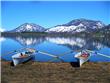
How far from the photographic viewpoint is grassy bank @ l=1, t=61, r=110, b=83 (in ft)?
24.3

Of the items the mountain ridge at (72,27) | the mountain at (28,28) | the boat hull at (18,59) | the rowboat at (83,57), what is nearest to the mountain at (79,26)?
the mountain ridge at (72,27)

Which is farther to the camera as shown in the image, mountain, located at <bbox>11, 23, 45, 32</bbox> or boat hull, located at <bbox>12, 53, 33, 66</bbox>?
mountain, located at <bbox>11, 23, 45, 32</bbox>

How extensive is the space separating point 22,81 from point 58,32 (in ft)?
24.0

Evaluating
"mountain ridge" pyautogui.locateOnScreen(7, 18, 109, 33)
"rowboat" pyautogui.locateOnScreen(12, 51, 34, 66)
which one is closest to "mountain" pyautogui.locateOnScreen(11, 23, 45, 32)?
"mountain ridge" pyautogui.locateOnScreen(7, 18, 109, 33)

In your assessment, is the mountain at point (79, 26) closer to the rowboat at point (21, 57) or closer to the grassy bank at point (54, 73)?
the rowboat at point (21, 57)

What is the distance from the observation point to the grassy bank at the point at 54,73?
740 centimetres

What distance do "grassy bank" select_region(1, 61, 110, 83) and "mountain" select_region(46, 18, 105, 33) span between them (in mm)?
4718

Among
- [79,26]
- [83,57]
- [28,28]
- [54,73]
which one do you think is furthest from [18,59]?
[79,26]

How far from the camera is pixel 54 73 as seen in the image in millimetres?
7852

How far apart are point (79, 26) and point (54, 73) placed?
5906 millimetres

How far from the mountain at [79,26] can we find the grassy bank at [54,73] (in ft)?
15.5

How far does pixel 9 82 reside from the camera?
23.8ft

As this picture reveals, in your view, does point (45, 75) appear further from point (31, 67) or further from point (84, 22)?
point (84, 22)

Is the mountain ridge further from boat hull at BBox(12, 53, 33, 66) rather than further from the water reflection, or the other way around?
boat hull at BBox(12, 53, 33, 66)
